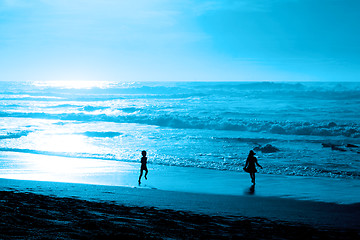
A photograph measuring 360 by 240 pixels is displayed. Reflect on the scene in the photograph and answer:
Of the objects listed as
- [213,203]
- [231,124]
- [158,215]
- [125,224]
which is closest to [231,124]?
[231,124]

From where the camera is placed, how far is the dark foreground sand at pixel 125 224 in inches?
209

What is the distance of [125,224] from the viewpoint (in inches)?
233

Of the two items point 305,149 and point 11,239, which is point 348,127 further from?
point 11,239

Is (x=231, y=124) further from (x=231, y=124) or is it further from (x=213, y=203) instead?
(x=213, y=203)

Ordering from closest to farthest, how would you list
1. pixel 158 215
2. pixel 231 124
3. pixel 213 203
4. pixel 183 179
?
pixel 158 215, pixel 213 203, pixel 183 179, pixel 231 124

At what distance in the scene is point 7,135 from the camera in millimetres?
22125

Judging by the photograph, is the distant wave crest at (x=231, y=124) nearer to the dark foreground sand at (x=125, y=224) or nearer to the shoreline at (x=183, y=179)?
the shoreline at (x=183, y=179)

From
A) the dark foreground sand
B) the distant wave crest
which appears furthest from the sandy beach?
the distant wave crest

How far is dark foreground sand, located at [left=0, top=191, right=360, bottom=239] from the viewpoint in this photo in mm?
5305

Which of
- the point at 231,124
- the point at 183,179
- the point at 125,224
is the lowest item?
the point at 183,179

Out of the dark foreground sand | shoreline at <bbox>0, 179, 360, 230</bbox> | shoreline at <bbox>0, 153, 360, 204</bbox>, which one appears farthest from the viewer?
shoreline at <bbox>0, 153, 360, 204</bbox>

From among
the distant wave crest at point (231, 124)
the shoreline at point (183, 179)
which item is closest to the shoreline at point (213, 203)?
the shoreline at point (183, 179)

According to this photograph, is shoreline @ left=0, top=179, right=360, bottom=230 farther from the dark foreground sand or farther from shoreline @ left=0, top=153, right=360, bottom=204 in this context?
shoreline @ left=0, top=153, right=360, bottom=204

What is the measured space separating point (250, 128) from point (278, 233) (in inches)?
919
